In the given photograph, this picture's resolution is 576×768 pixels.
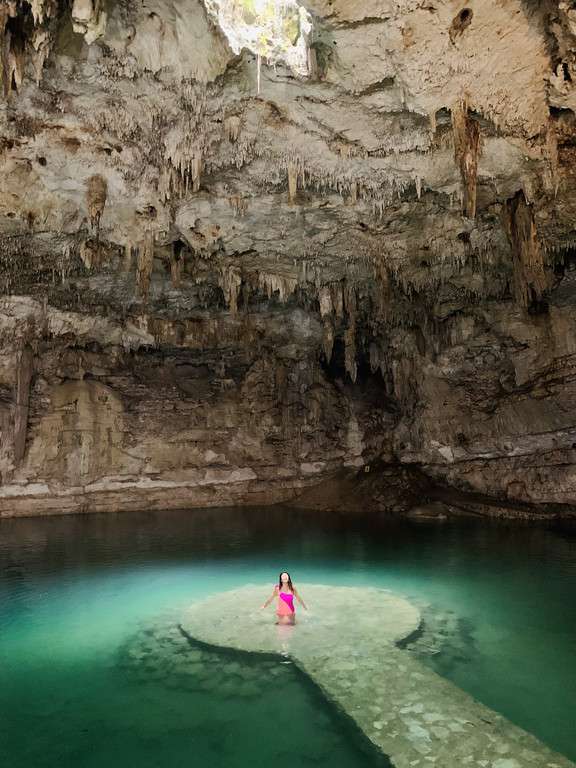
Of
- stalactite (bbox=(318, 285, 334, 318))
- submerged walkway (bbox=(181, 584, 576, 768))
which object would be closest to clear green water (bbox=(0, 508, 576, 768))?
submerged walkway (bbox=(181, 584, 576, 768))

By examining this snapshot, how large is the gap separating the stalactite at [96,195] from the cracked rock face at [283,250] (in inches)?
1.8

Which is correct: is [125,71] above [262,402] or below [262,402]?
above

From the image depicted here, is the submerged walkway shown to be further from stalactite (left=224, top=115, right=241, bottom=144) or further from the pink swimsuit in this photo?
stalactite (left=224, top=115, right=241, bottom=144)

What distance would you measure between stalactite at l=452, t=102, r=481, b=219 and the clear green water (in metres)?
5.46

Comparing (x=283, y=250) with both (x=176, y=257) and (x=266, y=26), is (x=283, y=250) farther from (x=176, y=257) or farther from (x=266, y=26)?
(x=266, y=26)

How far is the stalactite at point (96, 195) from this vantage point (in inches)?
334

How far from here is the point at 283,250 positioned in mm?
11547

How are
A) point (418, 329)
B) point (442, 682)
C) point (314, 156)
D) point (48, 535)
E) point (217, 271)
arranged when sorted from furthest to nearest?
point (418, 329) < point (48, 535) < point (217, 271) < point (314, 156) < point (442, 682)

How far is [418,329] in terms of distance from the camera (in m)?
16.6

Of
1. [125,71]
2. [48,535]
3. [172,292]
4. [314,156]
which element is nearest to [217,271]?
[172,292]

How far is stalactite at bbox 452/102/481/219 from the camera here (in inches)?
271

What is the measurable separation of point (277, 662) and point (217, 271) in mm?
8708

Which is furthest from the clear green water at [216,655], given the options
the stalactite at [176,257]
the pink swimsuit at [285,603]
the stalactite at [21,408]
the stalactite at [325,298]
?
the stalactite at [176,257]

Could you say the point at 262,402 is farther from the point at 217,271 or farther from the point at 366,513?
the point at 217,271
